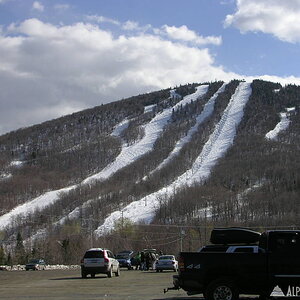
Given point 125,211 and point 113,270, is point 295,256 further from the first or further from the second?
point 125,211

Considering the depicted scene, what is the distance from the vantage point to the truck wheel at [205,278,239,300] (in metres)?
15.6

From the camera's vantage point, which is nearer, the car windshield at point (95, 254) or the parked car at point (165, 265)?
the car windshield at point (95, 254)

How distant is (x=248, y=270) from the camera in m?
15.5

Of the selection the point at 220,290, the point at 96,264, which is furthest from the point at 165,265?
the point at 220,290

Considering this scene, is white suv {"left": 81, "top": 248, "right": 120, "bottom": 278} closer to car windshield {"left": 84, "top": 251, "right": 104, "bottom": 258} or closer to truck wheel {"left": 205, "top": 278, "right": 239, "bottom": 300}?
car windshield {"left": 84, "top": 251, "right": 104, "bottom": 258}

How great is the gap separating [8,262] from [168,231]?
5726cm

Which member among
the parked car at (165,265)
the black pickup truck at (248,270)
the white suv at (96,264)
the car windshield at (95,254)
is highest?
the black pickup truck at (248,270)

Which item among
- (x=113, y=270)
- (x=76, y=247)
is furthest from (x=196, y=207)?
(x=113, y=270)

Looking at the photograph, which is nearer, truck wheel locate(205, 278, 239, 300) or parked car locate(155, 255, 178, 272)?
truck wheel locate(205, 278, 239, 300)

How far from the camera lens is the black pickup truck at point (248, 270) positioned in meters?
15.2

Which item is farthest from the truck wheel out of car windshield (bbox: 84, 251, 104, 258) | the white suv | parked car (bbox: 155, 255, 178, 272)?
parked car (bbox: 155, 255, 178, 272)

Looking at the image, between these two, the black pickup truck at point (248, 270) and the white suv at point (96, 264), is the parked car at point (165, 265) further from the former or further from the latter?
the black pickup truck at point (248, 270)

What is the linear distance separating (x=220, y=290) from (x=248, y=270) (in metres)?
0.96

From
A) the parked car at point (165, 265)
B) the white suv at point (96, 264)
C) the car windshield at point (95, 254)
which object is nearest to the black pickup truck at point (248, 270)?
the white suv at point (96, 264)
